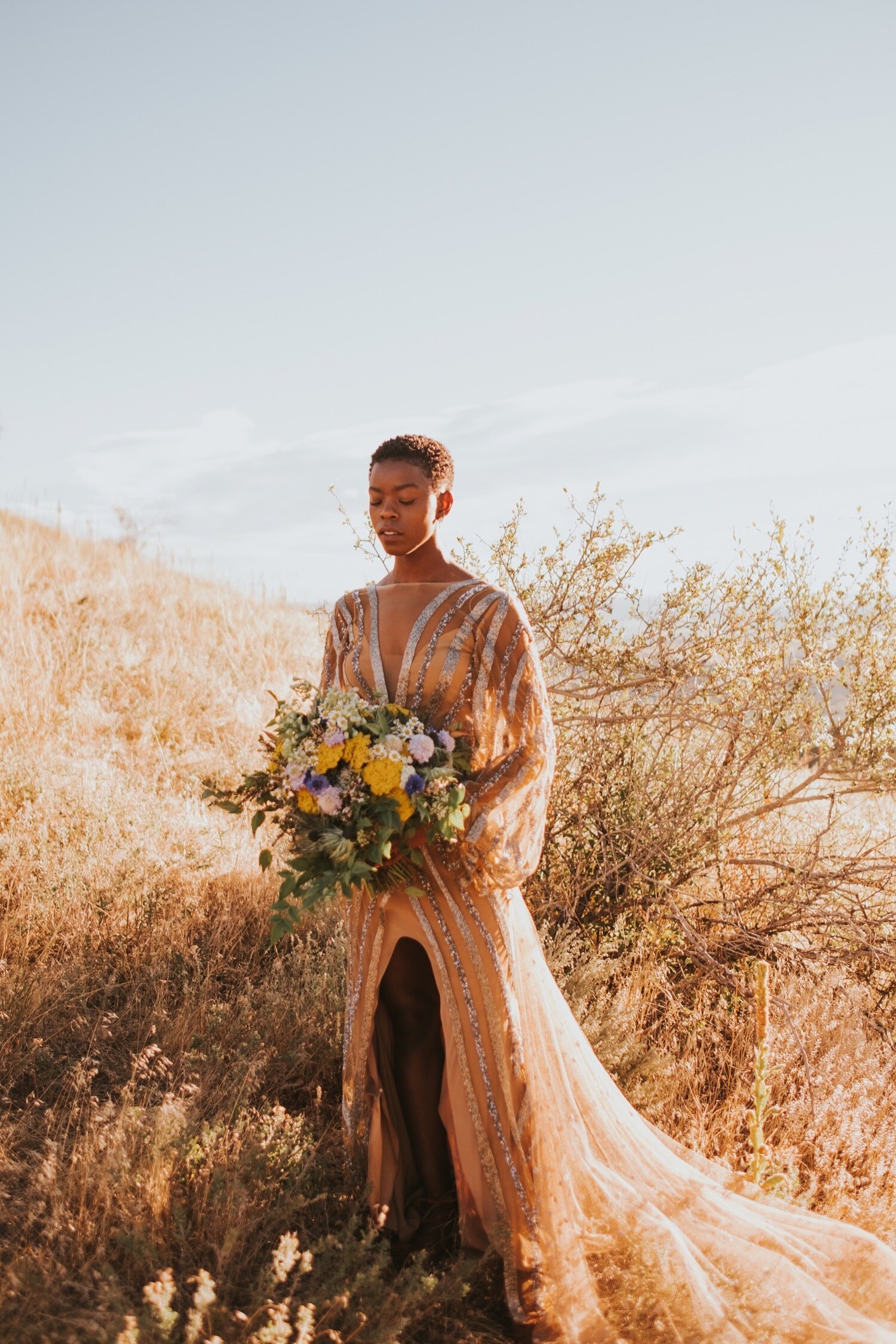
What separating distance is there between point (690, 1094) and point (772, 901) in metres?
1.29

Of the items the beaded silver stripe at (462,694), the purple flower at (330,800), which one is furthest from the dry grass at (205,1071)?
the beaded silver stripe at (462,694)

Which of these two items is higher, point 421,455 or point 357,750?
point 421,455

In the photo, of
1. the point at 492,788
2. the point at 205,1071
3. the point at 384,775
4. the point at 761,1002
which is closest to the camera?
the point at 384,775

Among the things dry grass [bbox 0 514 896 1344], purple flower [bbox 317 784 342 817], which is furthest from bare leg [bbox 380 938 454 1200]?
purple flower [bbox 317 784 342 817]

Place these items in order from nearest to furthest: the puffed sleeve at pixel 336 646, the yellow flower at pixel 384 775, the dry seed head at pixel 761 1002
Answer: the yellow flower at pixel 384 775 < the puffed sleeve at pixel 336 646 < the dry seed head at pixel 761 1002

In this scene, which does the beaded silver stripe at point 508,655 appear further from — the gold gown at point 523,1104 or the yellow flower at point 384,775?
the yellow flower at point 384,775

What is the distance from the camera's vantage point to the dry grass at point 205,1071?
2.34m

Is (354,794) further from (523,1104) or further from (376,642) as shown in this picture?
(523,1104)

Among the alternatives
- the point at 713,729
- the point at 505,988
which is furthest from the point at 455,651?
the point at 713,729

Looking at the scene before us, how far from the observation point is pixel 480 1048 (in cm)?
249

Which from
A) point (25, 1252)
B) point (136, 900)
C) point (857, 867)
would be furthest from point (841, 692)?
point (25, 1252)

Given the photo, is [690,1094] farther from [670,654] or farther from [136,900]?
[136,900]

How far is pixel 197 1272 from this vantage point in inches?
94.7

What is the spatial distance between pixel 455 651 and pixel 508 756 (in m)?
0.32
